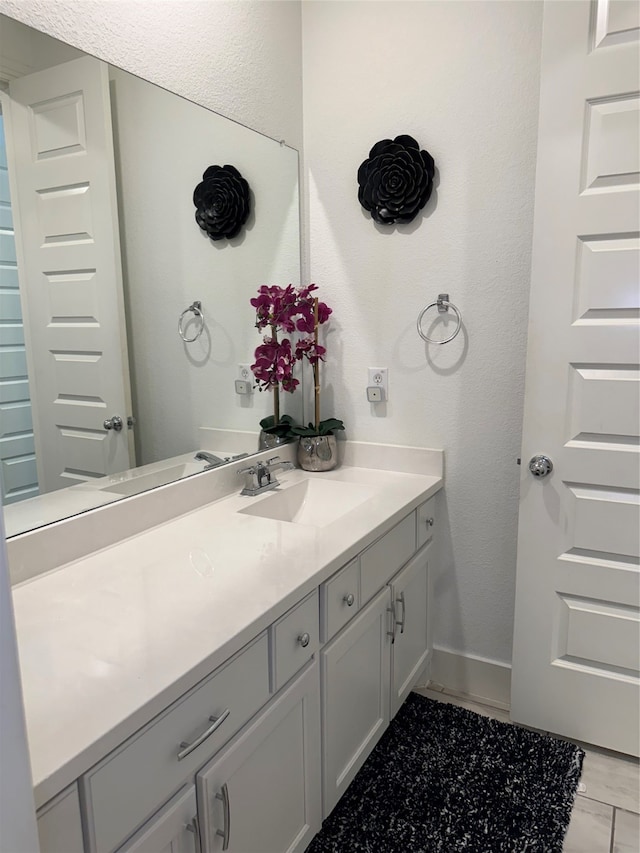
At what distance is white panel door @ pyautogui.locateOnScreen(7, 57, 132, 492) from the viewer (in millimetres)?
1274

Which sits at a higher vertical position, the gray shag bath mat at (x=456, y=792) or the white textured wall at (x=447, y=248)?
the white textured wall at (x=447, y=248)

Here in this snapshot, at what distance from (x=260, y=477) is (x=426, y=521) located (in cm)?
59

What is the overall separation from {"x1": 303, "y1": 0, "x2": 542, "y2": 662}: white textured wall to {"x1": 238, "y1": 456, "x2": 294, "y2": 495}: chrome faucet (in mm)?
424

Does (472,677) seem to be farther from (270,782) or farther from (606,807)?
(270,782)

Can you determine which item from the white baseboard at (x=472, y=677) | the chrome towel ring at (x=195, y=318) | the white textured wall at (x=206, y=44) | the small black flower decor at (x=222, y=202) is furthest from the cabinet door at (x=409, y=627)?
the white textured wall at (x=206, y=44)

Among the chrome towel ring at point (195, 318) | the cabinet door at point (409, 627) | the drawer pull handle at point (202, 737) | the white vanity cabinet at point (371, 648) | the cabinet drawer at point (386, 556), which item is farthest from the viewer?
the cabinet door at point (409, 627)

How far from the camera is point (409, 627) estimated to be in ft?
6.56

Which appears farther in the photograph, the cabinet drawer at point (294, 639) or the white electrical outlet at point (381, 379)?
the white electrical outlet at point (381, 379)

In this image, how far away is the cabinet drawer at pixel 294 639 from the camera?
1.24m

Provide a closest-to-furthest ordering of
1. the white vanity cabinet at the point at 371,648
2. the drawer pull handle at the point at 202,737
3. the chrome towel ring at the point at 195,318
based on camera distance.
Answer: the drawer pull handle at the point at 202,737 < the white vanity cabinet at the point at 371,648 < the chrome towel ring at the point at 195,318

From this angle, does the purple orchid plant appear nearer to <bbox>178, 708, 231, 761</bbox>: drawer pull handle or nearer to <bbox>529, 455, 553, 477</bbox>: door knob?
<bbox>529, 455, 553, 477</bbox>: door knob

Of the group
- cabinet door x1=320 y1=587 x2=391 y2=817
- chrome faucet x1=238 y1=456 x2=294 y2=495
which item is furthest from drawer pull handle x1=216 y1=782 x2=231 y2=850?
chrome faucet x1=238 y1=456 x2=294 y2=495

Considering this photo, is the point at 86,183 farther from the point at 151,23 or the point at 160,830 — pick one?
the point at 160,830

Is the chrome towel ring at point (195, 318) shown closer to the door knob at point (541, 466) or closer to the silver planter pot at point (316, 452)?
the silver planter pot at point (316, 452)
